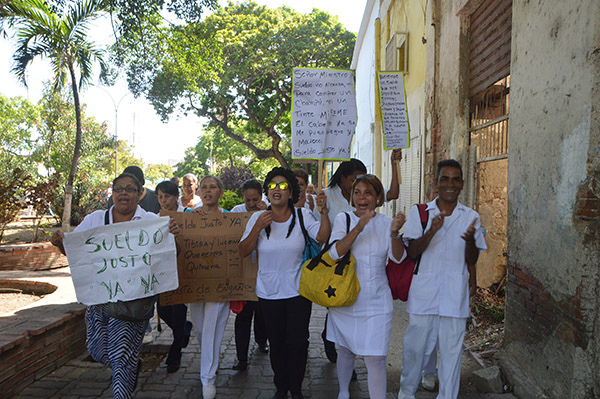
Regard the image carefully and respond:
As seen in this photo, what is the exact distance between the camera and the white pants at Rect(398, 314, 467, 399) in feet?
12.5

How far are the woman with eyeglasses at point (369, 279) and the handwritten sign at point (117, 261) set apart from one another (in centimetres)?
141

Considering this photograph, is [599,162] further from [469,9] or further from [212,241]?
[469,9]

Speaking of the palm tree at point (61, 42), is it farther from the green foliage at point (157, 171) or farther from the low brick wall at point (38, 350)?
the green foliage at point (157, 171)

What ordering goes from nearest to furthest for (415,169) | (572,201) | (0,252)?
1. (572,201)
2. (0,252)
3. (415,169)

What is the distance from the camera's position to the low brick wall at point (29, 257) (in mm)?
9070

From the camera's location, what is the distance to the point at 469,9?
693 centimetres

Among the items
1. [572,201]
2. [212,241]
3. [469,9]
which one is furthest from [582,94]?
[469,9]

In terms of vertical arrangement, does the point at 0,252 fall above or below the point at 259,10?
below

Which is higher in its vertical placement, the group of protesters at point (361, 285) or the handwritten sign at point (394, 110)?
the handwritten sign at point (394, 110)

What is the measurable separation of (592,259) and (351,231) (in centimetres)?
161

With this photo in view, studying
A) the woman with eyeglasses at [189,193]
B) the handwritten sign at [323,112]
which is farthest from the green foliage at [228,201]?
the handwritten sign at [323,112]

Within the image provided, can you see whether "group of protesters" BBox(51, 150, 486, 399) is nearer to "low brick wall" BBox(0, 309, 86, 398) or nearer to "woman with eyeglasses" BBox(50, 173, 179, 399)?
"woman with eyeglasses" BBox(50, 173, 179, 399)

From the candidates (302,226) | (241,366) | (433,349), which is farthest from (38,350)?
(433,349)

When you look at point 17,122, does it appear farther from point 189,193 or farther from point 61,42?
point 189,193
